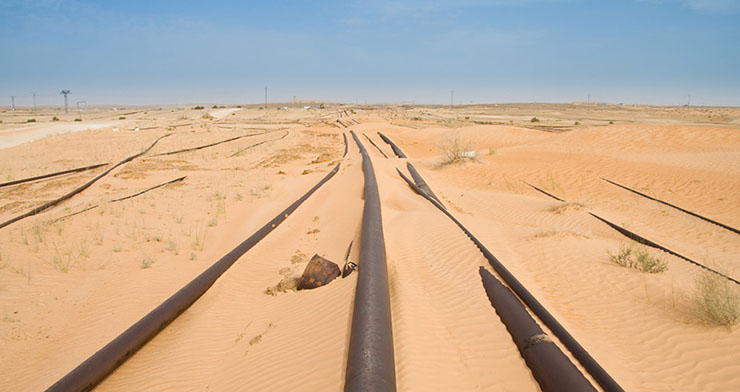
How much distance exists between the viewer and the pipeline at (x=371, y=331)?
3.03 metres

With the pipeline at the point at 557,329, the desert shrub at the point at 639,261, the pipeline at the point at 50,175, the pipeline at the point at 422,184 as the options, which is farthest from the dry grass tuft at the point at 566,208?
the pipeline at the point at 50,175

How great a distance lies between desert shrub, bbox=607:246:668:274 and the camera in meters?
6.23

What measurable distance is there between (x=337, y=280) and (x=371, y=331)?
6.30 feet

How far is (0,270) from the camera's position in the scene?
241 inches

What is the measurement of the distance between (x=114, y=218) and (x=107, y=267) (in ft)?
9.59

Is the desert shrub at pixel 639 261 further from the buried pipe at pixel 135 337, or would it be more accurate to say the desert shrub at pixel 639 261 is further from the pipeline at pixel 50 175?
the pipeline at pixel 50 175

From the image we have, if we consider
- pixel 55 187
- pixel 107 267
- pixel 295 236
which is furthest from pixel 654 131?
pixel 55 187

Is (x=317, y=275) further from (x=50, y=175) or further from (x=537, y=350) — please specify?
(x=50, y=175)

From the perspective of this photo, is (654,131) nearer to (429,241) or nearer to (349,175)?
(349,175)

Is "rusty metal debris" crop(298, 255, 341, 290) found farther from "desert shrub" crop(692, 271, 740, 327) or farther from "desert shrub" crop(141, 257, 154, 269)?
"desert shrub" crop(692, 271, 740, 327)

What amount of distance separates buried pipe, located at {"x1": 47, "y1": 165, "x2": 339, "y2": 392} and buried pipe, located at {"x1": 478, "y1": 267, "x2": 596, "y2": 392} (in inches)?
146

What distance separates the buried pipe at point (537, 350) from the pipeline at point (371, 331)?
4.18 ft

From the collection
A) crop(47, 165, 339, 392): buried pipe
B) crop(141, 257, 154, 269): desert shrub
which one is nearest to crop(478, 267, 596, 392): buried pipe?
crop(47, 165, 339, 392): buried pipe

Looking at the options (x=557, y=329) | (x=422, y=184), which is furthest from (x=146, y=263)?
(x=422, y=184)
